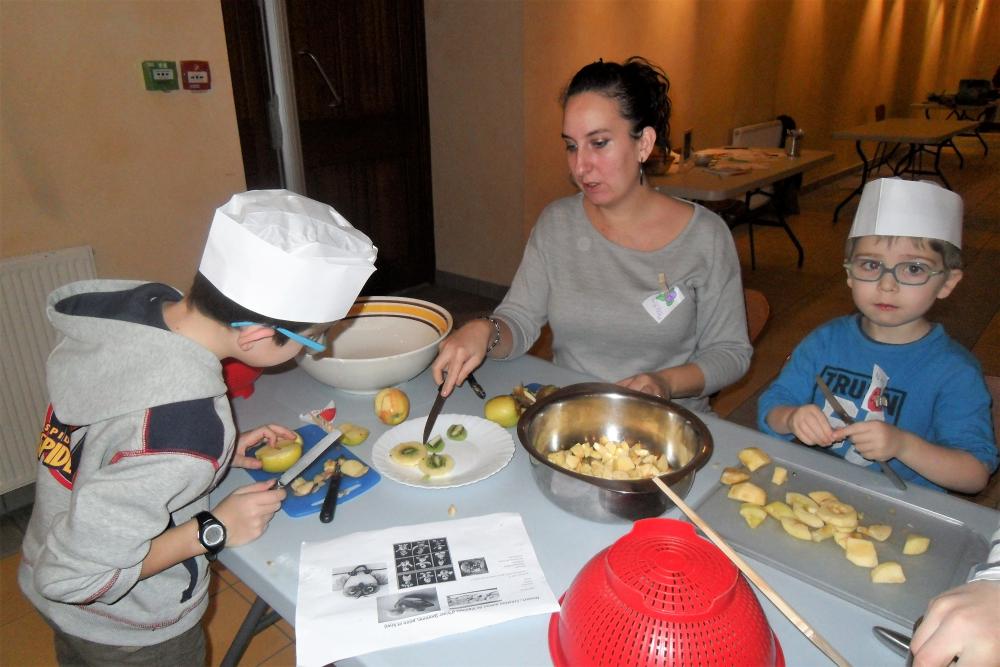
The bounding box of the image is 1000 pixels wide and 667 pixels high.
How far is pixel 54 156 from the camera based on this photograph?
7.19 feet

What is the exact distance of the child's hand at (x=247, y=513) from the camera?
Answer: 0.94 m

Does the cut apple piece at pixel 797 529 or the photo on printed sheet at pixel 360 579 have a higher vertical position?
the cut apple piece at pixel 797 529

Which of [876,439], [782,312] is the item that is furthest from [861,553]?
[782,312]

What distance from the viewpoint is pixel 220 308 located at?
0.97m

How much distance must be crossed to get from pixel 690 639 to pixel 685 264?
1089 millimetres

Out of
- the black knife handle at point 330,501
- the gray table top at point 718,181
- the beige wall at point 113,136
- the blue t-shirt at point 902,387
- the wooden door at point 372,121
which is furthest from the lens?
the gray table top at point 718,181

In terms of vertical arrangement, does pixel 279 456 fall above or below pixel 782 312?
above

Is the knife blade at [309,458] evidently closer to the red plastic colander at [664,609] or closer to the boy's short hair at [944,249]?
the red plastic colander at [664,609]

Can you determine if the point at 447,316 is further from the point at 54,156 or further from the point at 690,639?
the point at 54,156

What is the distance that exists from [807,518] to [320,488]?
745 mm

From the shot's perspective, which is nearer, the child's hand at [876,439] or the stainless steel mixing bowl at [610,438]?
the stainless steel mixing bowl at [610,438]

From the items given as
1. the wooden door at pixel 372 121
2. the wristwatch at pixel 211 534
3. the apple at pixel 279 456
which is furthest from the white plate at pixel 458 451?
the wooden door at pixel 372 121

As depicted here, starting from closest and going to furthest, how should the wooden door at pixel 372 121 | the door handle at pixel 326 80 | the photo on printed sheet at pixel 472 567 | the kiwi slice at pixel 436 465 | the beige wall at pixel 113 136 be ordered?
the photo on printed sheet at pixel 472 567
the kiwi slice at pixel 436 465
the beige wall at pixel 113 136
the door handle at pixel 326 80
the wooden door at pixel 372 121

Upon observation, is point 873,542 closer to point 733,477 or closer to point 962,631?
point 733,477
